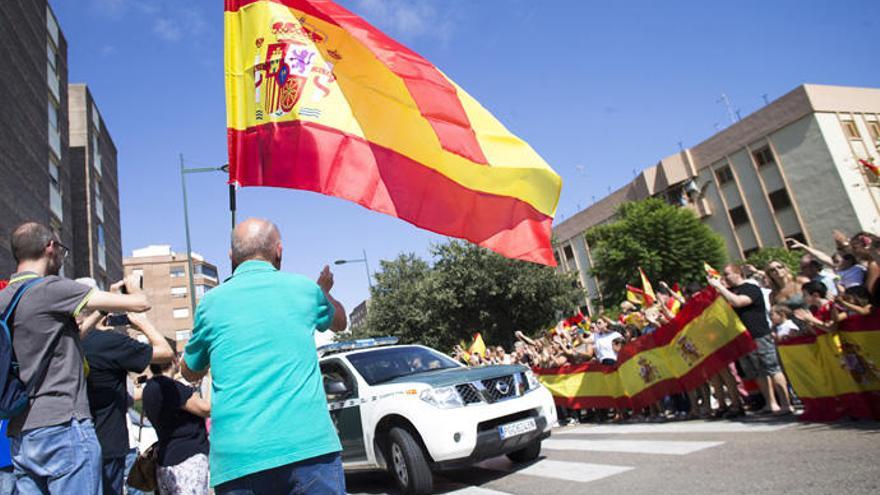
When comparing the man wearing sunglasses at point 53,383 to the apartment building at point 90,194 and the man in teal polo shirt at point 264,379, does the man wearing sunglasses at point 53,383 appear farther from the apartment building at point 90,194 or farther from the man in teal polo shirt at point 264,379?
the apartment building at point 90,194

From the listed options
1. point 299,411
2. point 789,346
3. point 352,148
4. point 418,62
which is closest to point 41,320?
point 299,411

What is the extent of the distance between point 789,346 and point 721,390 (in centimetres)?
140

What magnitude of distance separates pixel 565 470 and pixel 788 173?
40372 millimetres

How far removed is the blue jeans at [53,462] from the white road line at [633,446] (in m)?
5.58

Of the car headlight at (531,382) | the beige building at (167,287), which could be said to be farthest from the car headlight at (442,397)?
the beige building at (167,287)

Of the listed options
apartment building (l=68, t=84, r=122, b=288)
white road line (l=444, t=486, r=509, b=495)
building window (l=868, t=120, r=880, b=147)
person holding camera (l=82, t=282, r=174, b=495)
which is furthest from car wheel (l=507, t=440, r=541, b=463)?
building window (l=868, t=120, r=880, b=147)

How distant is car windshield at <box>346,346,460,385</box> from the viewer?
7727 mm

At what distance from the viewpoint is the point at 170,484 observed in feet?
13.8

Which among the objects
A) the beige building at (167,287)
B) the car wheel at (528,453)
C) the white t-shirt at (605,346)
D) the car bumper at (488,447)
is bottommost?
the car wheel at (528,453)

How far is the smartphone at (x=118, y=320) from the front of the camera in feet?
12.7

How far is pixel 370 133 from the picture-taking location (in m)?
5.33

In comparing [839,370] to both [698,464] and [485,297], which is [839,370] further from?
[485,297]

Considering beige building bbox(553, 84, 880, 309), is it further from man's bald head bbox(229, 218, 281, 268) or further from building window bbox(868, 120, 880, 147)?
man's bald head bbox(229, 218, 281, 268)

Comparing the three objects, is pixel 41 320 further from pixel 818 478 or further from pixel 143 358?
pixel 818 478
